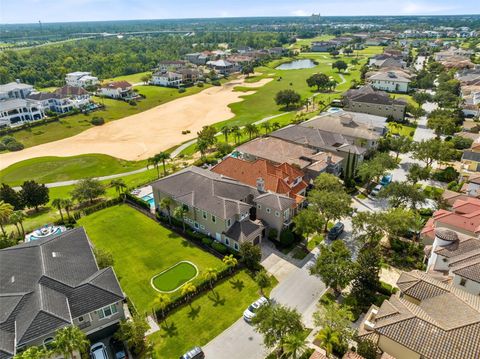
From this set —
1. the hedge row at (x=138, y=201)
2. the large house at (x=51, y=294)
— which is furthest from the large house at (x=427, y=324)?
the hedge row at (x=138, y=201)

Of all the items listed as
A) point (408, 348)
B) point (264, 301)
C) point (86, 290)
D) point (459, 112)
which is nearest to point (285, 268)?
point (264, 301)

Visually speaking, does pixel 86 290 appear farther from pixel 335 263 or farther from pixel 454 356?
pixel 454 356

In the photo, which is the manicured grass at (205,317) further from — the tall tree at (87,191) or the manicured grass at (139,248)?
the tall tree at (87,191)

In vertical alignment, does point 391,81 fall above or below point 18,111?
above

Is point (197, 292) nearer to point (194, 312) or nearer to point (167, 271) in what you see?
point (194, 312)

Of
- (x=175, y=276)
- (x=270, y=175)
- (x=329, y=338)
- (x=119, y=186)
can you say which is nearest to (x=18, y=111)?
(x=119, y=186)

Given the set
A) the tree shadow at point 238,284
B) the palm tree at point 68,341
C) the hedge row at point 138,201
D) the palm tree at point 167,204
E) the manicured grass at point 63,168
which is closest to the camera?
the palm tree at point 68,341

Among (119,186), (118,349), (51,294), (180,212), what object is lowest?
(118,349)
